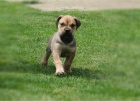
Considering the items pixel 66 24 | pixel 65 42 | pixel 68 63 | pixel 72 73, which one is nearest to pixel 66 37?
pixel 65 42

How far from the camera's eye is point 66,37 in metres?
8.31

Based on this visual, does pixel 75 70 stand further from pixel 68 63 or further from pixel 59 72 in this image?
pixel 59 72

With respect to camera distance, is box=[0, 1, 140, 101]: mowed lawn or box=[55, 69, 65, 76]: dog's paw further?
box=[55, 69, 65, 76]: dog's paw

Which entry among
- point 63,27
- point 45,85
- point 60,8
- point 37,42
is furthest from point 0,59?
point 60,8

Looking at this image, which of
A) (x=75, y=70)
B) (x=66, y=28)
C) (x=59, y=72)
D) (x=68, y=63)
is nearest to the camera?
(x=59, y=72)

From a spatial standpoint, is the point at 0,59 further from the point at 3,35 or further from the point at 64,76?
the point at 64,76

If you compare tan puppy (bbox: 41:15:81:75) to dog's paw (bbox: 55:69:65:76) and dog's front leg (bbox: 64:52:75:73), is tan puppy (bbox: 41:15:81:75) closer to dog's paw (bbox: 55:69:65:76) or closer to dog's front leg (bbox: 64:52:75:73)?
dog's front leg (bbox: 64:52:75:73)

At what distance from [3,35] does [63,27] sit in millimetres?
2727

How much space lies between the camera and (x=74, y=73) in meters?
8.35

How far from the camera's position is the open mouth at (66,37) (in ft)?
27.3

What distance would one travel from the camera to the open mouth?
8.31m

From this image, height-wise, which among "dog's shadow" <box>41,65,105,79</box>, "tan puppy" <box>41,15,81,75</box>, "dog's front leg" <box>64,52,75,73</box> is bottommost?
"dog's shadow" <box>41,65,105,79</box>

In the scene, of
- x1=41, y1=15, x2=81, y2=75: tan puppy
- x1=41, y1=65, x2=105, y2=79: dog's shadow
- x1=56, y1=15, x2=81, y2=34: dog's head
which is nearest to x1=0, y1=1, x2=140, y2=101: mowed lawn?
x1=41, y1=65, x2=105, y2=79: dog's shadow

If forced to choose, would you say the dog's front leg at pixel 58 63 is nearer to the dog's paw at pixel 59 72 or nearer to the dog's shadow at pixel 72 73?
the dog's paw at pixel 59 72
